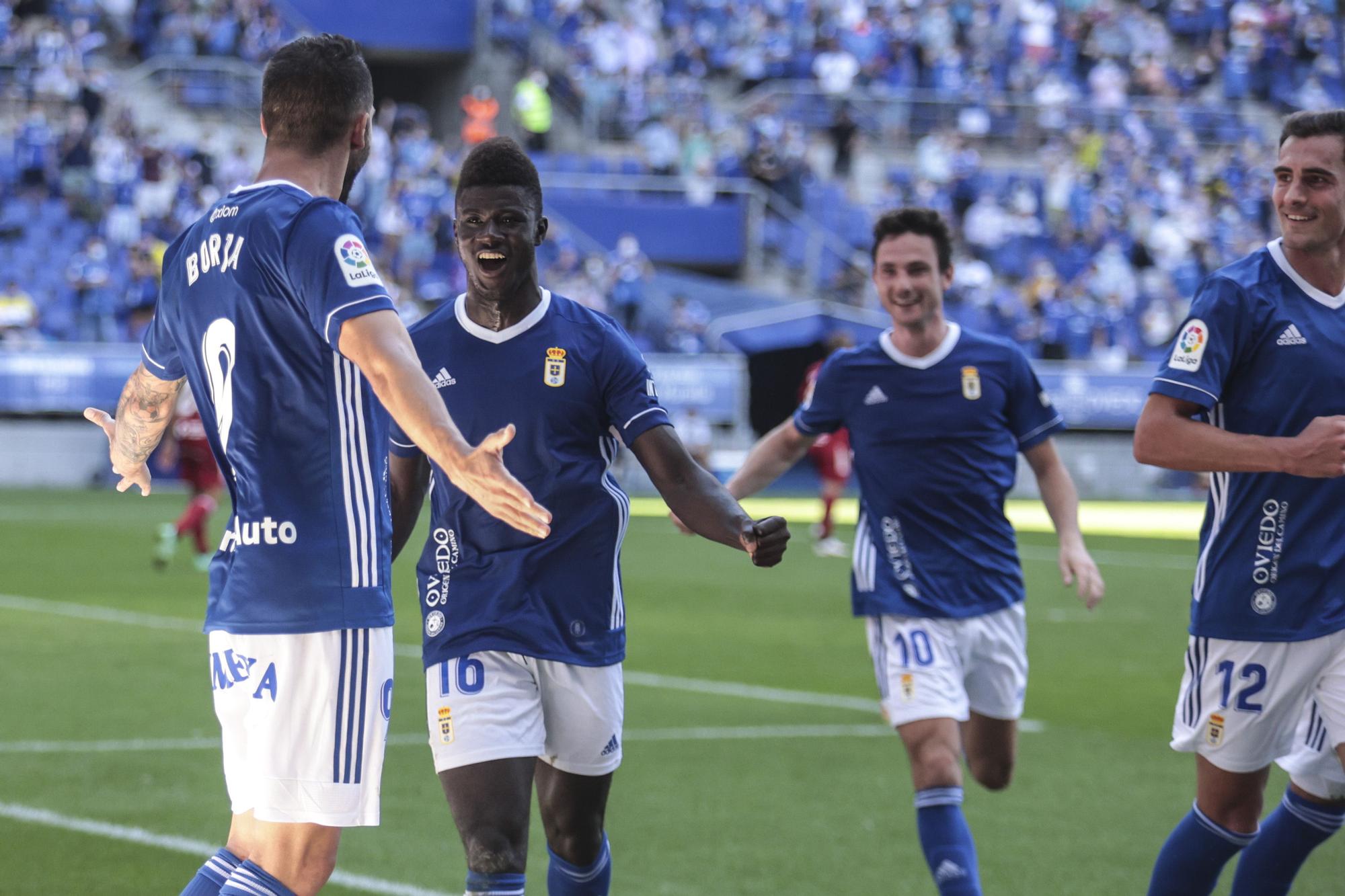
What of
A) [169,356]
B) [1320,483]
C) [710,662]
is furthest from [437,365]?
[710,662]

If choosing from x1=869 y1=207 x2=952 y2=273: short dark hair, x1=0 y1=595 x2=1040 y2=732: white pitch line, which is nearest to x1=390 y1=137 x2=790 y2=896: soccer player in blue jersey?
x1=869 y1=207 x2=952 y2=273: short dark hair

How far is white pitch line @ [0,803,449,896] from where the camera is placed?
6.55 metres

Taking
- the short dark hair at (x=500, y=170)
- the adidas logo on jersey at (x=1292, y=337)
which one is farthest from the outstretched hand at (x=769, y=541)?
the adidas logo on jersey at (x=1292, y=337)

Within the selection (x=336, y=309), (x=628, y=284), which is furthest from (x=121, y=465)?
(x=628, y=284)

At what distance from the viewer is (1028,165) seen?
4000cm

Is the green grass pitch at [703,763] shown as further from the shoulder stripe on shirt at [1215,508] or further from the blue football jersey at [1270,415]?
the blue football jersey at [1270,415]

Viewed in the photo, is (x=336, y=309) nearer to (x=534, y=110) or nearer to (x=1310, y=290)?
(x=1310, y=290)

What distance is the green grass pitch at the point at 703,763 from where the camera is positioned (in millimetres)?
6930

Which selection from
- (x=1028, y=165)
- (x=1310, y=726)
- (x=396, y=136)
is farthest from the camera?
(x=1028, y=165)

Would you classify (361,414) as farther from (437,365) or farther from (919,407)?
(919,407)

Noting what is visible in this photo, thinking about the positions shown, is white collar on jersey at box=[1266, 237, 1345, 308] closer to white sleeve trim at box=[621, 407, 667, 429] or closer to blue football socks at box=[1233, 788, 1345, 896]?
blue football socks at box=[1233, 788, 1345, 896]

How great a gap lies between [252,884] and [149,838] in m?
3.52

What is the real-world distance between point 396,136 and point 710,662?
26.0m

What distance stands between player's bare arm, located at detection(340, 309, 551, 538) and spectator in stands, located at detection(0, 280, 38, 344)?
85.3 feet
